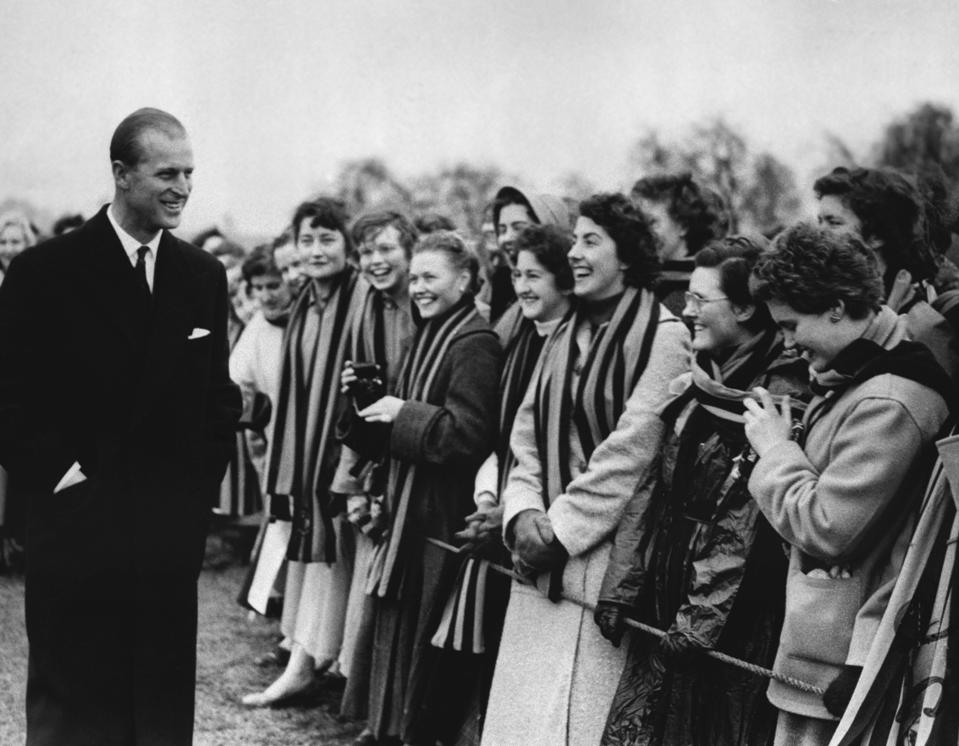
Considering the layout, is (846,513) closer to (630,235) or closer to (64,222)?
(630,235)

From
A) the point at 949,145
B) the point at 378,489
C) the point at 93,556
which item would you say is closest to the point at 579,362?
the point at 378,489

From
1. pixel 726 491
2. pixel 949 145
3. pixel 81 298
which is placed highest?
pixel 949 145

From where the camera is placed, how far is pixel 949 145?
12.8m

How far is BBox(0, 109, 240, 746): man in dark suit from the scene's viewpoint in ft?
11.5

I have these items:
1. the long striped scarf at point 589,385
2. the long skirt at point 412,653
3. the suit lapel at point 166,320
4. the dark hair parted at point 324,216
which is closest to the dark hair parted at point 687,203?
Result: the long striped scarf at point 589,385

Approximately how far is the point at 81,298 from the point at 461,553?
1.66 m

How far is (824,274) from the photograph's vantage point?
9.64 ft

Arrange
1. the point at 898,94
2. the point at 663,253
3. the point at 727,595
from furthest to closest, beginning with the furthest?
the point at 898,94
the point at 663,253
the point at 727,595

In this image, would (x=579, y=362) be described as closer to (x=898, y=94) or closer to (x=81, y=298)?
(x=81, y=298)

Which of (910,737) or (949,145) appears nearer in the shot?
(910,737)

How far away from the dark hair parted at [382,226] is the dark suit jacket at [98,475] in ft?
5.49

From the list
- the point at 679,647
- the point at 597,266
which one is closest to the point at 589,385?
the point at 597,266

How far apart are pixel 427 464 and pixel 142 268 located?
1432 mm

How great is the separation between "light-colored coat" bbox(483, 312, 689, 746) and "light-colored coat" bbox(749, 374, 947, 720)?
2.62 ft
